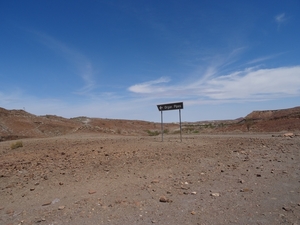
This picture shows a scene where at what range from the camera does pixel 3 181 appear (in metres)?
7.40

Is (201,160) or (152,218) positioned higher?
(201,160)

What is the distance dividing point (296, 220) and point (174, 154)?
20.5 ft

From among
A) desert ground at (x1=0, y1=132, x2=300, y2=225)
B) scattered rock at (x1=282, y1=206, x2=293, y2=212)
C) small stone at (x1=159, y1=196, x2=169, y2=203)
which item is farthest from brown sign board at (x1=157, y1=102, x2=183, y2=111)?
scattered rock at (x1=282, y1=206, x2=293, y2=212)

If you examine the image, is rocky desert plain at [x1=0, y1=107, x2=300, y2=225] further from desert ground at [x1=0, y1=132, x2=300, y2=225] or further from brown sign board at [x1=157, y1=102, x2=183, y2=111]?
brown sign board at [x1=157, y1=102, x2=183, y2=111]

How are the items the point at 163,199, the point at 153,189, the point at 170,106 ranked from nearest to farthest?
the point at 163,199 → the point at 153,189 → the point at 170,106

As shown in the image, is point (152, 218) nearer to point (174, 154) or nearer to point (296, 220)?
point (296, 220)

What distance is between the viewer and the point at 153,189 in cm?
626

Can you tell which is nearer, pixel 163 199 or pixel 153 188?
pixel 163 199

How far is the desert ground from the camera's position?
480 centimetres

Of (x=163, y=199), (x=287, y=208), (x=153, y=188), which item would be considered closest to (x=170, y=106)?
(x=153, y=188)

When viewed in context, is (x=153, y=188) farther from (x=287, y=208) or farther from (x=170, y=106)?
(x=170, y=106)

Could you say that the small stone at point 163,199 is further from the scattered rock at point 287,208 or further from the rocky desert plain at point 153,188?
the scattered rock at point 287,208

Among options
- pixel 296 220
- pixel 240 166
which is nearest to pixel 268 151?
pixel 240 166

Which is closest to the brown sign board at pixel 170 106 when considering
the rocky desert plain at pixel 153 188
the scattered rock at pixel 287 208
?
the rocky desert plain at pixel 153 188
